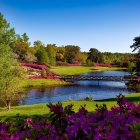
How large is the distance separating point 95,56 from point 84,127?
177 m

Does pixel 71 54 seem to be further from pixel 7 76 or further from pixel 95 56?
pixel 7 76

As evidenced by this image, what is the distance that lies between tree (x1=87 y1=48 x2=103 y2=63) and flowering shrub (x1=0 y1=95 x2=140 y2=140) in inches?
6872

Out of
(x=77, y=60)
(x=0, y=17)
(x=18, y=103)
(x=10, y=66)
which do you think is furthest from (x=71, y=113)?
(x=77, y=60)

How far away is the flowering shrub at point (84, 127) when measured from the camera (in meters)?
4.85

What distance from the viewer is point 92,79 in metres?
88.3

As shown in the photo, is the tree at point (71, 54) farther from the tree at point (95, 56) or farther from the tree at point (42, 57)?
the tree at point (42, 57)

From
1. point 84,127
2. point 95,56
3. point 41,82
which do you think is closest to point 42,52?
point 41,82

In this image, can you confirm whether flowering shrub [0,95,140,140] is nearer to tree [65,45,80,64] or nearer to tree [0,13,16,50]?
tree [0,13,16,50]

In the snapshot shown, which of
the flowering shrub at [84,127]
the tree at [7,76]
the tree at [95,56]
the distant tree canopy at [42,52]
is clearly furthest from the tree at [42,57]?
the flowering shrub at [84,127]

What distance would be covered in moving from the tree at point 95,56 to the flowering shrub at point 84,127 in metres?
175

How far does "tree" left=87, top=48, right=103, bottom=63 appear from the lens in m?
181

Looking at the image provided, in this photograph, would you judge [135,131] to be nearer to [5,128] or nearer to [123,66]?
[5,128]

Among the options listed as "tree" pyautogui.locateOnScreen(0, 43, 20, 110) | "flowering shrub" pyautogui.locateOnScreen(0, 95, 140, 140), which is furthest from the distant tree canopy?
"flowering shrub" pyautogui.locateOnScreen(0, 95, 140, 140)

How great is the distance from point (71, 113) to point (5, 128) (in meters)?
1.37
